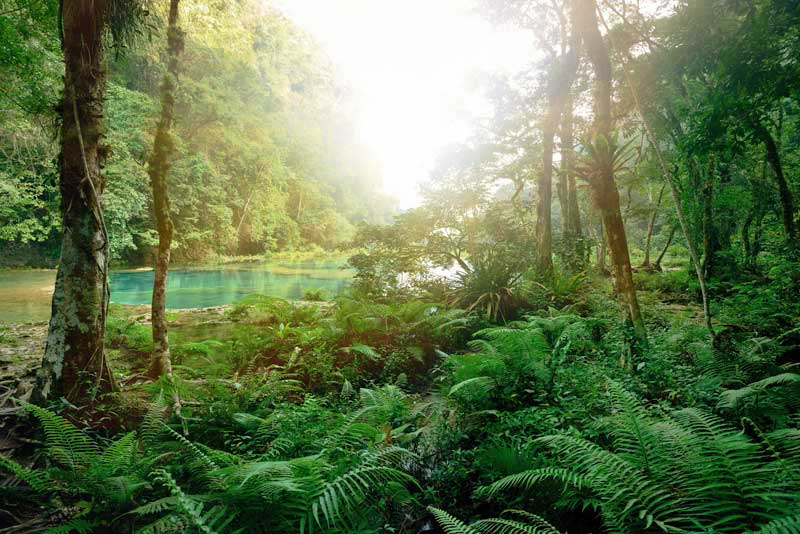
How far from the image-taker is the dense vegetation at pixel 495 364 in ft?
5.66

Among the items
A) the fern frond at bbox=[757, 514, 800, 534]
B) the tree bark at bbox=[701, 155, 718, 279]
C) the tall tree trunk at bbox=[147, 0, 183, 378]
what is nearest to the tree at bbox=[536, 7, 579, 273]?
the tree bark at bbox=[701, 155, 718, 279]

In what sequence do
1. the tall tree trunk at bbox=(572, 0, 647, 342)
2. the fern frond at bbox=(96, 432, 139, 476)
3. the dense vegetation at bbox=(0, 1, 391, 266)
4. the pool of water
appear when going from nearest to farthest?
the fern frond at bbox=(96, 432, 139, 476), the tall tree trunk at bbox=(572, 0, 647, 342), the dense vegetation at bbox=(0, 1, 391, 266), the pool of water

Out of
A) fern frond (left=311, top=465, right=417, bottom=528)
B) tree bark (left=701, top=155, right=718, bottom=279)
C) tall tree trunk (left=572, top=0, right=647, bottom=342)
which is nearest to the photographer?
fern frond (left=311, top=465, right=417, bottom=528)

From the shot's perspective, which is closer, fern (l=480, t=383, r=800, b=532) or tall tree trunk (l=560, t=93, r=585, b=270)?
fern (l=480, t=383, r=800, b=532)

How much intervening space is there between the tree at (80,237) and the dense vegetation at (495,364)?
5cm

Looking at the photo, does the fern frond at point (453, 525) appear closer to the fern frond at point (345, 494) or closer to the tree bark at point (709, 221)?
the fern frond at point (345, 494)

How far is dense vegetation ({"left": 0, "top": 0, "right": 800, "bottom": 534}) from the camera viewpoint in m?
1.72

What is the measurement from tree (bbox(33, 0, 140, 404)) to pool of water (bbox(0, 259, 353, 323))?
6261 mm

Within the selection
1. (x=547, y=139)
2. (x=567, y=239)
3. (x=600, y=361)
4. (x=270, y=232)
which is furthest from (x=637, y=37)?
(x=270, y=232)

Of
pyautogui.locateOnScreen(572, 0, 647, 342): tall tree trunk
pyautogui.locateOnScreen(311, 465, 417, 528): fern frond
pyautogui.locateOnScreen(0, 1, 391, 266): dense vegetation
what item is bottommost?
pyautogui.locateOnScreen(311, 465, 417, 528): fern frond

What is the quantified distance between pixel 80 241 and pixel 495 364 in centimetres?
397

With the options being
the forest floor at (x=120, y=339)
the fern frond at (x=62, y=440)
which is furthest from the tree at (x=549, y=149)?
the fern frond at (x=62, y=440)

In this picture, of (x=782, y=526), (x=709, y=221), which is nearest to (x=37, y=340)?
(x=782, y=526)

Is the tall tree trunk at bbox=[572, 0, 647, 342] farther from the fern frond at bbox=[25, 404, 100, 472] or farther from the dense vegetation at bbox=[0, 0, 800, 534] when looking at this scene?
the fern frond at bbox=[25, 404, 100, 472]
